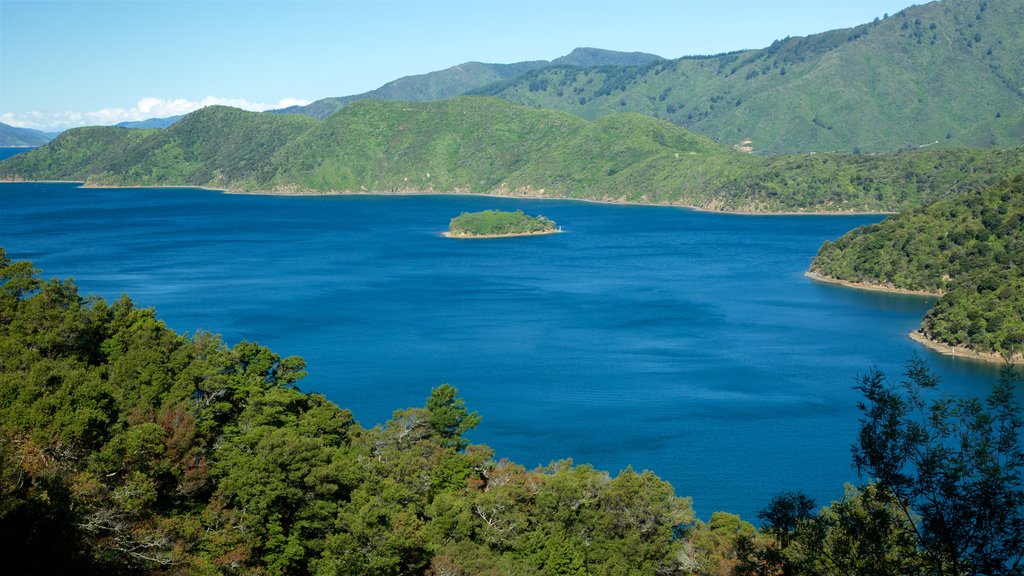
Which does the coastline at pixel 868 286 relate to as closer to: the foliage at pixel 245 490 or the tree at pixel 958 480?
the foliage at pixel 245 490

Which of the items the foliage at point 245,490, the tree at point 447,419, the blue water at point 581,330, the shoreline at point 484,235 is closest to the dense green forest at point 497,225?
the shoreline at point 484,235

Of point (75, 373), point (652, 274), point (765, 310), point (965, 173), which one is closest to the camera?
point (75, 373)

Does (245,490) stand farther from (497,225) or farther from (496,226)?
(497,225)

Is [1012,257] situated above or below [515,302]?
above

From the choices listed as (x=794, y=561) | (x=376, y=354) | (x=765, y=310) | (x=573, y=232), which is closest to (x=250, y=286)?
(x=376, y=354)

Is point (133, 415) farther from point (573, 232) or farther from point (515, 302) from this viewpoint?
point (573, 232)

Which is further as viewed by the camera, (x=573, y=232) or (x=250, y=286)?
(x=573, y=232)

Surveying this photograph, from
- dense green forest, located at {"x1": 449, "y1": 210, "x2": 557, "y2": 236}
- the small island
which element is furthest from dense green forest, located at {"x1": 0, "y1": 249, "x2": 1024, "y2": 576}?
dense green forest, located at {"x1": 449, "y1": 210, "x2": 557, "y2": 236}
